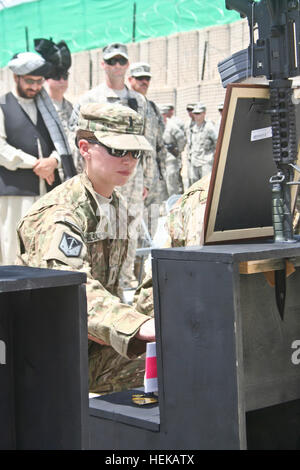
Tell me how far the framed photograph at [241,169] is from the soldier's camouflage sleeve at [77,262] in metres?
0.46

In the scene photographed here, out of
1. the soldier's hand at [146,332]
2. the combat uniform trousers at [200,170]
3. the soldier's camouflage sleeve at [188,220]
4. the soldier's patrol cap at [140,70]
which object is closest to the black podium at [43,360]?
the soldier's hand at [146,332]

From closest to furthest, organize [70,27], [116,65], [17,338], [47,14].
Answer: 1. [17,338]
2. [116,65]
3. [47,14]
4. [70,27]

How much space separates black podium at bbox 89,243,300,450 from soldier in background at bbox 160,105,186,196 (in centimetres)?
1256

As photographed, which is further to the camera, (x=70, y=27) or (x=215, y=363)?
(x=70, y=27)

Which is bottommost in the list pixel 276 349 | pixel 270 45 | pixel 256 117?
pixel 276 349

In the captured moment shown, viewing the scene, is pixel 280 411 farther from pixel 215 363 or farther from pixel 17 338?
pixel 17 338

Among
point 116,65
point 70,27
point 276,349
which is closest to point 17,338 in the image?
point 276,349

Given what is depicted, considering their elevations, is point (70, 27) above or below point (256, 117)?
above

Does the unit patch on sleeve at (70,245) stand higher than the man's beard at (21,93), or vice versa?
the man's beard at (21,93)

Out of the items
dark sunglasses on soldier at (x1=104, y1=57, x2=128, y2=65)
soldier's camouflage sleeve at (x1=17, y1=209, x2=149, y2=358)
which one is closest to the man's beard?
dark sunglasses on soldier at (x1=104, y1=57, x2=128, y2=65)

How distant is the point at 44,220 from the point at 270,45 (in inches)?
43.8

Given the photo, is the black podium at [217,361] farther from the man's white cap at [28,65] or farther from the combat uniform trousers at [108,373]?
the man's white cap at [28,65]

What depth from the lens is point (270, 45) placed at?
2.61 m

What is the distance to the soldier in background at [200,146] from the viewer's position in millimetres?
16188
